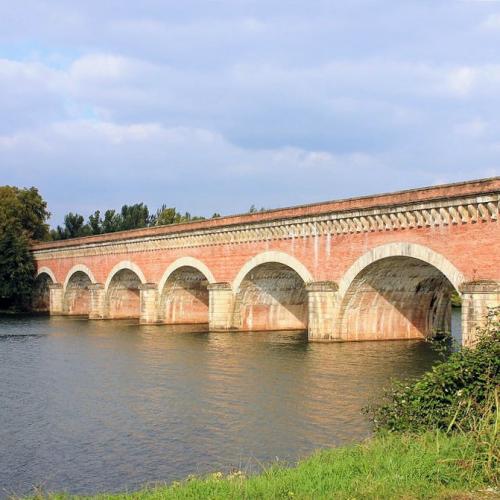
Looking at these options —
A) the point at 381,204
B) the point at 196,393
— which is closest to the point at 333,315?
the point at 381,204

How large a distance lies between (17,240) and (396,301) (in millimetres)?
37168

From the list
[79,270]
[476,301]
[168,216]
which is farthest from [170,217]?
[476,301]

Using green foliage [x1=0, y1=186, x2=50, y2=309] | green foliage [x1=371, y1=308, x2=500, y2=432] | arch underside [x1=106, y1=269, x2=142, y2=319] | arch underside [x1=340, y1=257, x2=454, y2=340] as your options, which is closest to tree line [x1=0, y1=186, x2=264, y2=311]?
green foliage [x1=0, y1=186, x2=50, y2=309]

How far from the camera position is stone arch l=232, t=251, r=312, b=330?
29.3 m

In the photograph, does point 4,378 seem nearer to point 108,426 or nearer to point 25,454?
point 108,426

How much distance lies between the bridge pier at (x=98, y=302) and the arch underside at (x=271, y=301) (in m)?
15.3

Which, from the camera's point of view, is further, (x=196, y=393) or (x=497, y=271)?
(x=497, y=271)

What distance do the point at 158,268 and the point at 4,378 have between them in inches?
701

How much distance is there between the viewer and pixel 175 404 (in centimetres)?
1552

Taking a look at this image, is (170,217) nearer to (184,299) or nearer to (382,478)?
(184,299)

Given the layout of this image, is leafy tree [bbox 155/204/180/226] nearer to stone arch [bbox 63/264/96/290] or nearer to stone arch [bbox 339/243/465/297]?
stone arch [bbox 63/264/96/290]

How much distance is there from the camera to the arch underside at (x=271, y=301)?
98.6ft

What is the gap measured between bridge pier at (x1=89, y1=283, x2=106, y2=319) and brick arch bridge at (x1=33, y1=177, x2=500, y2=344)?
2892mm

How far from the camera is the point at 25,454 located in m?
11.6
